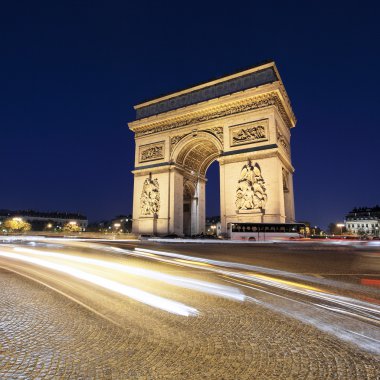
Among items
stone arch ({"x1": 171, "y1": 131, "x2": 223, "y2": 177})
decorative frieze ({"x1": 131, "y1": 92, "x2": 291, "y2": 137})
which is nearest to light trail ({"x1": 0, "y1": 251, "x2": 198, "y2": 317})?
stone arch ({"x1": 171, "y1": 131, "x2": 223, "y2": 177})

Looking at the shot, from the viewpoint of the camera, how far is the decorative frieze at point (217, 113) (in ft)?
71.1

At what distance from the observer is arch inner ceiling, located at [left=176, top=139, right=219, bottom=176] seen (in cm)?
2581

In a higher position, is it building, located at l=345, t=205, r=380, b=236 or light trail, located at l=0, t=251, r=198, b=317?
building, located at l=345, t=205, r=380, b=236

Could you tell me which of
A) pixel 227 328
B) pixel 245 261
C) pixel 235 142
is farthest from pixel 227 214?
pixel 227 328

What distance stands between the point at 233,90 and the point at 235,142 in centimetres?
474

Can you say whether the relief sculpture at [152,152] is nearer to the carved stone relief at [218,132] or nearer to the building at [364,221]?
the carved stone relief at [218,132]

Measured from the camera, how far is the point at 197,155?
92.5 ft

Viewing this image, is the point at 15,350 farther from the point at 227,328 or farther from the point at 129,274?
the point at 129,274

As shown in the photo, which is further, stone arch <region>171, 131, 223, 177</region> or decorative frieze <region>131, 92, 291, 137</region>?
stone arch <region>171, 131, 223, 177</region>

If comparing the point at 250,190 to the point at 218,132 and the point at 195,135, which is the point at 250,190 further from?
the point at 195,135

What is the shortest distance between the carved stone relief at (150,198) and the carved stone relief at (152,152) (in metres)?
2.04

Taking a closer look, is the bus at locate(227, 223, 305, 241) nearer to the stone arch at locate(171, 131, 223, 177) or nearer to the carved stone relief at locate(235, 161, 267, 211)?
the carved stone relief at locate(235, 161, 267, 211)

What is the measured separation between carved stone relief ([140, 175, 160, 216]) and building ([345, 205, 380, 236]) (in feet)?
252

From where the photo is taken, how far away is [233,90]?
23516mm
